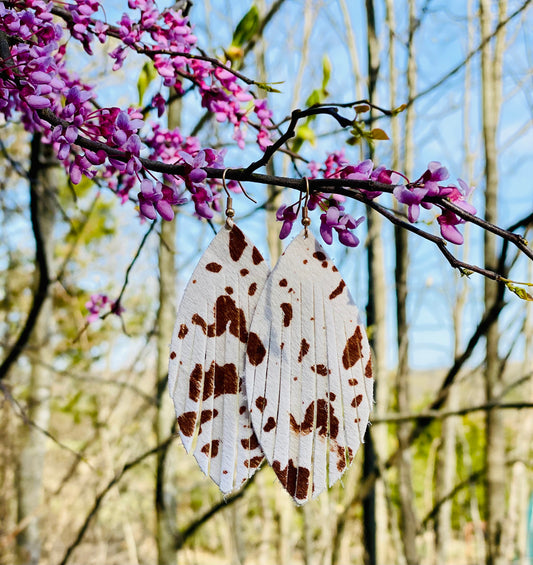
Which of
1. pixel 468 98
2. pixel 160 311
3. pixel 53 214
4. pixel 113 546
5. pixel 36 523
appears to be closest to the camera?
pixel 160 311

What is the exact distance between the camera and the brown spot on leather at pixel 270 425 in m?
0.53

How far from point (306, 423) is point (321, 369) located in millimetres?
56

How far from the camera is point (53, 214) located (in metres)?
1.85

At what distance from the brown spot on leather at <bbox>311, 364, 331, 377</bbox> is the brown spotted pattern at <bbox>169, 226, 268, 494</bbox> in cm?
5

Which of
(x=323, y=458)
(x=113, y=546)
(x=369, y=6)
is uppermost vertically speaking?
(x=369, y=6)

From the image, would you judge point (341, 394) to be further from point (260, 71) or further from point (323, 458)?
point (260, 71)

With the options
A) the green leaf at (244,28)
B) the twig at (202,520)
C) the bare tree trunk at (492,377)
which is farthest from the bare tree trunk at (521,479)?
the green leaf at (244,28)

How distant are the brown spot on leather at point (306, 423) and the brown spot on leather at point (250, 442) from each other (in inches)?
1.5

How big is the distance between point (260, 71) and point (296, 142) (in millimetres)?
1164

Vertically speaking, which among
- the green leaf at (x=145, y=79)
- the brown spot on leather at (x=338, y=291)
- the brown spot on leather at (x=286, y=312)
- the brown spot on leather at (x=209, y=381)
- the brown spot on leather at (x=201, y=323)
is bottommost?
the brown spot on leather at (x=209, y=381)

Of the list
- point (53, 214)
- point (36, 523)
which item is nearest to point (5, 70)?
point (53, 214)

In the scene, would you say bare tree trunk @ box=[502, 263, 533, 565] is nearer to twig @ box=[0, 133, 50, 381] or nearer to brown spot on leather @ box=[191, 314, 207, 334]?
twig @ box=[0, 133, 50, 381]

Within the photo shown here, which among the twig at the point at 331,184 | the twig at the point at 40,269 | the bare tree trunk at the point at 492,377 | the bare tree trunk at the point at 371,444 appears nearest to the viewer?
the twig at the point at 331,184

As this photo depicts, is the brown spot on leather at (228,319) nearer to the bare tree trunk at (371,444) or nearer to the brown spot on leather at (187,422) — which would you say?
the brown spot on leather at (187,422)
